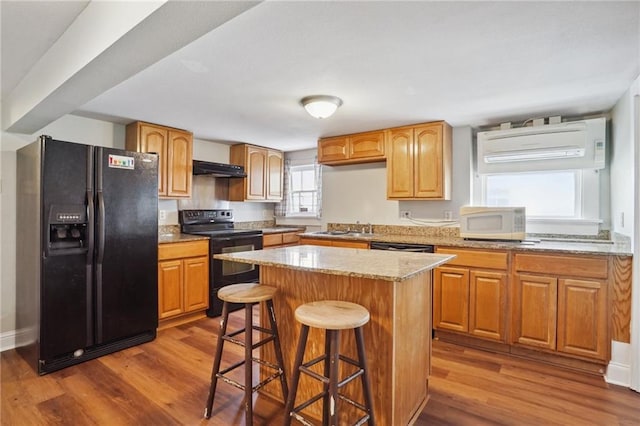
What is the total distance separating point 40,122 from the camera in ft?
8.77

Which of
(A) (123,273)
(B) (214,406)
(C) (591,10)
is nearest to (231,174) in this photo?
(A) (123,273)

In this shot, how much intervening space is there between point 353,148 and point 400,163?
2.10 feet

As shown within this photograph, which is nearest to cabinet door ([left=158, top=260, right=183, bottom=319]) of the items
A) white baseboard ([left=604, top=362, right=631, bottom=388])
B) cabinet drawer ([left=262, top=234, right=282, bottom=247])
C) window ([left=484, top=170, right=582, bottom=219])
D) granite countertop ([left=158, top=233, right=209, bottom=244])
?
granite countertop ([left=158, top=233, right=209, bottom=244])

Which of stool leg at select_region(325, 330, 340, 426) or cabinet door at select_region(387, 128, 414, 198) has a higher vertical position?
cabinet door at select_region(387, 128, 414, 198)

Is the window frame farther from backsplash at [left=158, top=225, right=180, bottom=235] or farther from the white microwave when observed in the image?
the white microwave

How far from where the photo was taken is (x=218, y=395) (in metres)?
2.15

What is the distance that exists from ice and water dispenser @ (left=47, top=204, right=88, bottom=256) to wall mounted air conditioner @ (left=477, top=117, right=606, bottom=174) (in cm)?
372

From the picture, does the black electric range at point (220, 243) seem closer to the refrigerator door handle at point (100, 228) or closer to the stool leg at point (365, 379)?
the refrigerator door handle at point (100, 228)

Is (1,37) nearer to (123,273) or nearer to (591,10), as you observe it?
(123,273)

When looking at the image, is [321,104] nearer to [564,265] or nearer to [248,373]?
[248,373]

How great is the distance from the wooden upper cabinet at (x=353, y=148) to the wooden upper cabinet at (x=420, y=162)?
0.14 metres

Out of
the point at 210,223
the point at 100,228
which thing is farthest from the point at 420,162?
the point at 100,228

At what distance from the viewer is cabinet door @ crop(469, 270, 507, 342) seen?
282 centimetres

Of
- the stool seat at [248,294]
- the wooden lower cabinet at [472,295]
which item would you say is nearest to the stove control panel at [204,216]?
the stool seat at [248,294]
